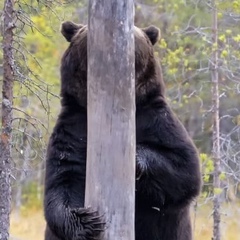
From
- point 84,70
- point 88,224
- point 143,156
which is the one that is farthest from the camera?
point 84,70

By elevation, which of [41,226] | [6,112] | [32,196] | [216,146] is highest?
[32,196]

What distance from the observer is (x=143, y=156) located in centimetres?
473

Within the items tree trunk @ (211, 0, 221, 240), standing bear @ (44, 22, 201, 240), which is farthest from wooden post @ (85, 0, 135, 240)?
tree trunk @ (211, 0, 221, 240)

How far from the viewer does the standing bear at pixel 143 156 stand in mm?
4801

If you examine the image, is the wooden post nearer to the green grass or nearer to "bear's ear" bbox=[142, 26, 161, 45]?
"bear's ear" bbox=[142, 26, 161, 45]

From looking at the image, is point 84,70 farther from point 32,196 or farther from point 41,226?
point 32,196

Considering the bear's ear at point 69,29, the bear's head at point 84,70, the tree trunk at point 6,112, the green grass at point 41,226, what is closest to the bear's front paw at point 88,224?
the bear's head at point 84,70

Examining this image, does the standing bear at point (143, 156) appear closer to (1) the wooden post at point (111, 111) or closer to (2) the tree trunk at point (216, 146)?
(1) the wooden post at point (111, 111)

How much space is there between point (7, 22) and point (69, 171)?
266 cm

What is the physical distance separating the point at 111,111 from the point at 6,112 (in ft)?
10.1

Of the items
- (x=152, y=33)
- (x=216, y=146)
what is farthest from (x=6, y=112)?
(x=216, y=146)

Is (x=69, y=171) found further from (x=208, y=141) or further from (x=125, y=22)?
(x=208, y=141)

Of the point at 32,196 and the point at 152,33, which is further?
the point at 32,196

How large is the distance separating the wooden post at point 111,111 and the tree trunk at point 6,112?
2.94 meters
